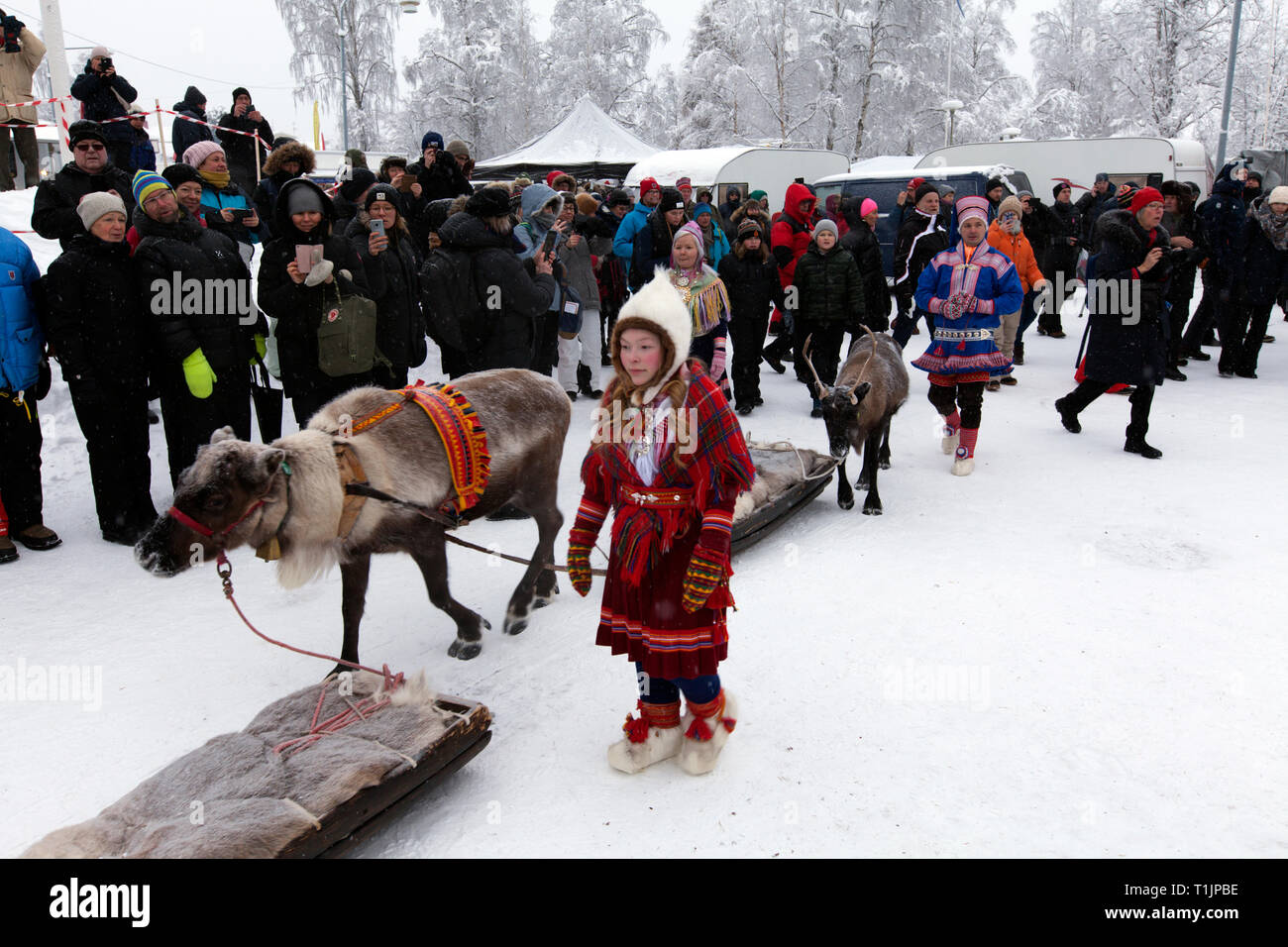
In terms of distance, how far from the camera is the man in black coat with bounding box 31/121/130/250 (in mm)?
5742

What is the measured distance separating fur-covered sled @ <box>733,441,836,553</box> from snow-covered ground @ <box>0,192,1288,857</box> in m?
0.19

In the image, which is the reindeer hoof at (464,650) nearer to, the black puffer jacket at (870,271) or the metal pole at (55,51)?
the black puffer jacket at (870,271)

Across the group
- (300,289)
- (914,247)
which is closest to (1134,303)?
(914,247)

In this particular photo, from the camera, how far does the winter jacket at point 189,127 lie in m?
9.11

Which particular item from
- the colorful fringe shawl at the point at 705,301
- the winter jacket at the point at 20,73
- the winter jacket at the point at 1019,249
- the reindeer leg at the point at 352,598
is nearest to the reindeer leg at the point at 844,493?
the colorful fringe shawl at the point at 705,301

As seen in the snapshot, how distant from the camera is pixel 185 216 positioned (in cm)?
524

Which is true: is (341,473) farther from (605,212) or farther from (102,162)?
(605,212)

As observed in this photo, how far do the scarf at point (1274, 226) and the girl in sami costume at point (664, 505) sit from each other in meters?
9.16

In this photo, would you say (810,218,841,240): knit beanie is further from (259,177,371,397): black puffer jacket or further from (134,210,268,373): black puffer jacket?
(134,210,268,373): black puffer jacket

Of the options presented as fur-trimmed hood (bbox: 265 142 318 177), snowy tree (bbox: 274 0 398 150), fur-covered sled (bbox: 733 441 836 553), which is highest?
snowy tree (bbox: 274 0 398 150)

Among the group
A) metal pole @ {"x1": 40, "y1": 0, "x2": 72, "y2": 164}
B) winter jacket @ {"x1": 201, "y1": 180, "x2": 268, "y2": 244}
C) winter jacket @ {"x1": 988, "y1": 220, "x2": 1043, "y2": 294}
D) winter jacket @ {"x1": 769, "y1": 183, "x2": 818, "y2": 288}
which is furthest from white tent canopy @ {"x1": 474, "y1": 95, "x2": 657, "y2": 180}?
winter jacket @ {"x1": 201, "y1": 180, "x2": 268, "y2": 244}

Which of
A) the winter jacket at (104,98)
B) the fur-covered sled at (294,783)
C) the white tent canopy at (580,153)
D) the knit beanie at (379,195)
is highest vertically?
the white tent canopy at (580,153)

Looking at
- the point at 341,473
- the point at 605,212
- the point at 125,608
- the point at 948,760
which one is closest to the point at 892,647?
the point at 948,760
